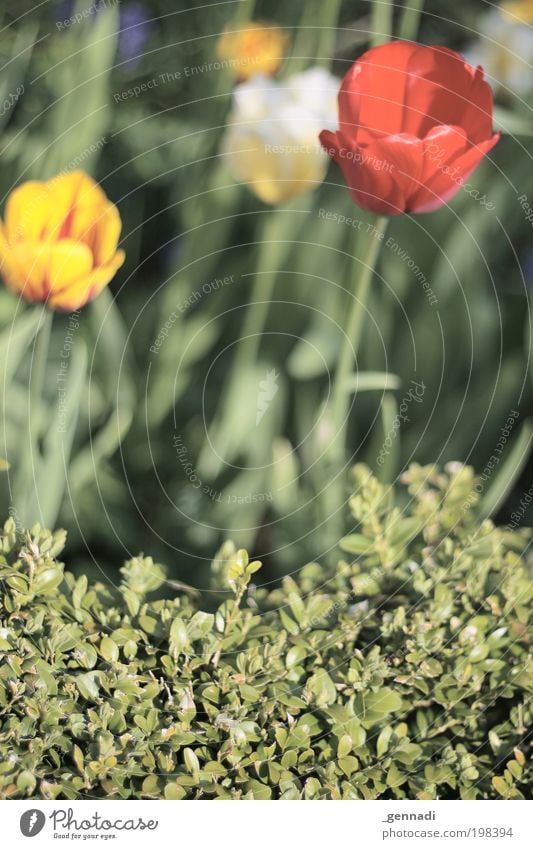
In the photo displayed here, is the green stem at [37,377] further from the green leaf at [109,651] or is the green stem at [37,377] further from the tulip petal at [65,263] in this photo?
the green leaf at [109,651]

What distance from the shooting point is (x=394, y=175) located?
76cm

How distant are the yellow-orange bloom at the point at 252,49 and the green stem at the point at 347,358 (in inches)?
8.1

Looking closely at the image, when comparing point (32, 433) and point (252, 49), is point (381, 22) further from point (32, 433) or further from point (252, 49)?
point (32, 433)

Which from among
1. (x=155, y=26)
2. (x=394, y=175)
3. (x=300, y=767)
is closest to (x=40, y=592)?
(x=300, y=767)

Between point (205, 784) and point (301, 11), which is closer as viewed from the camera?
point (205, 784)

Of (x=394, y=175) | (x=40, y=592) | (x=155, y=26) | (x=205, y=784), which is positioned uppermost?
(x=155, y=26)

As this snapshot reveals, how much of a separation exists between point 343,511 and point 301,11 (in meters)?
0.54

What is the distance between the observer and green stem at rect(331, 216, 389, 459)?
2.79 feet

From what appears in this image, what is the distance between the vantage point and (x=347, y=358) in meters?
0.85

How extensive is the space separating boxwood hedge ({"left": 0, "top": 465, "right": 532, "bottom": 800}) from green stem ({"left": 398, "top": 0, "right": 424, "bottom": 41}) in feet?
1.69

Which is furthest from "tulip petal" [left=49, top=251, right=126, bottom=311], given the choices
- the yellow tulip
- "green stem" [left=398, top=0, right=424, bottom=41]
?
the yellow tulip

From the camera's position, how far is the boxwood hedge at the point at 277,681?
0.66 m

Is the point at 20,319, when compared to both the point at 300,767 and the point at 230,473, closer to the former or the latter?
the point at 230,473

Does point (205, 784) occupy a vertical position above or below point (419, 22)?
below
